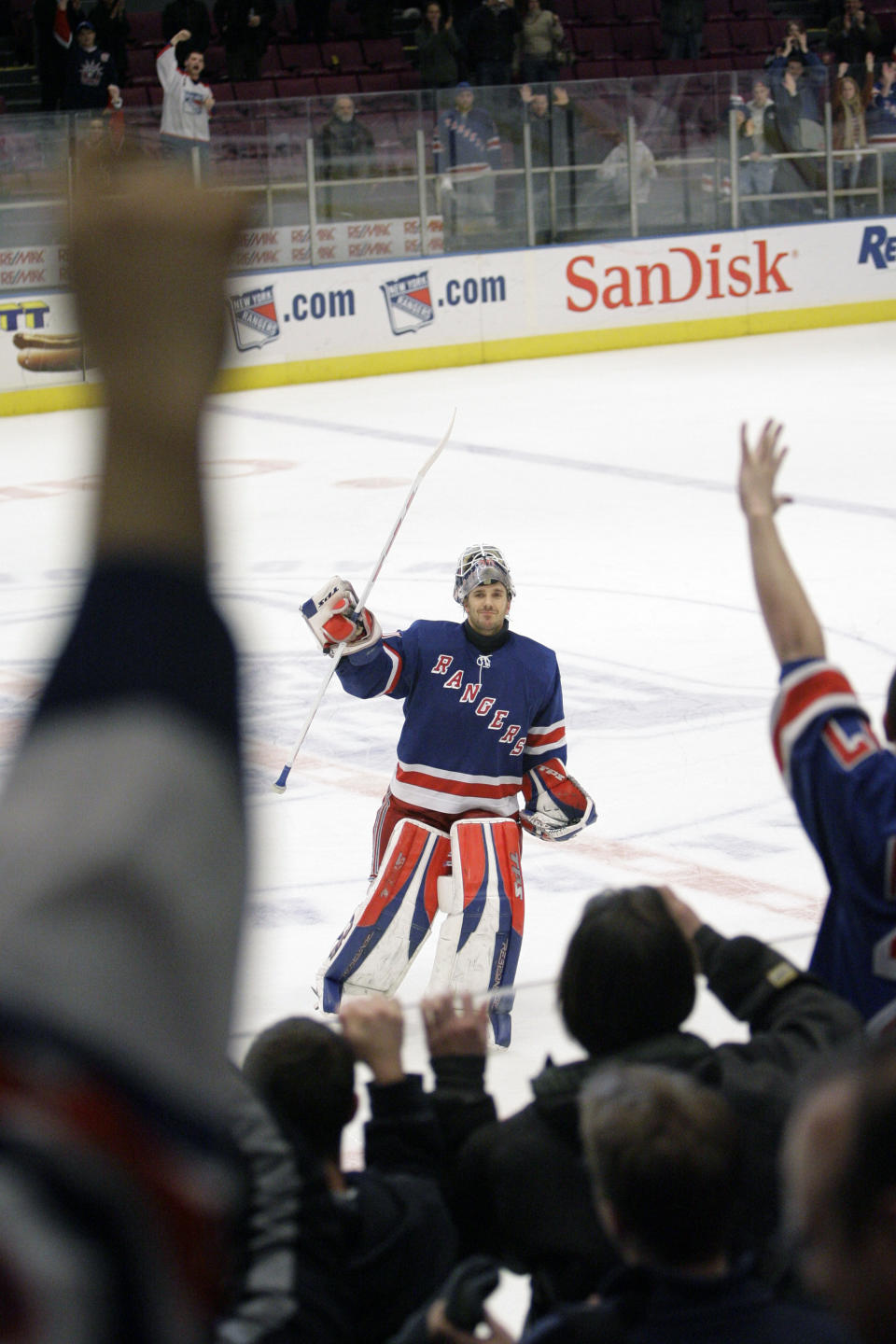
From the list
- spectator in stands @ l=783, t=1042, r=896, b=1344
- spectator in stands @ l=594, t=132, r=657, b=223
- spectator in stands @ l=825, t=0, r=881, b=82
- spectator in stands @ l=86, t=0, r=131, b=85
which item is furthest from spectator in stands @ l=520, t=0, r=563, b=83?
spectator in stands @ l=783, t=1042, r=896, b=1344

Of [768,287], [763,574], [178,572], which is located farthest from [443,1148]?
[768,287]

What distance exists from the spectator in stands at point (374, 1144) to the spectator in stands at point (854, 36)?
20.4 m

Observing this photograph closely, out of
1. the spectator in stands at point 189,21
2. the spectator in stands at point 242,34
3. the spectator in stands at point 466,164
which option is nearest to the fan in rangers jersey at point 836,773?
the spectator in stands at point 466,164

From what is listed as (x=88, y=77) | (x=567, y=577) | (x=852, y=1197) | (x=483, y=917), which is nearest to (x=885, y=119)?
(x=88, y=77)

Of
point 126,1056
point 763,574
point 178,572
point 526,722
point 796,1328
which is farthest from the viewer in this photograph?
point 526,722

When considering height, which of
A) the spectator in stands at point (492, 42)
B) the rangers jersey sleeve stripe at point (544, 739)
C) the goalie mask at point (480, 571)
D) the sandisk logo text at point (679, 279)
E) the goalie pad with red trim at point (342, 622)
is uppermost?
→ the spectator in stands at point (492, 42)

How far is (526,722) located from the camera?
5086 mm

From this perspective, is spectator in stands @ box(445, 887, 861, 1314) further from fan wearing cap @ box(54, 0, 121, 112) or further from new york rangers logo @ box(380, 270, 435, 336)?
fan wearing cap @ box(54, 0, 121, 112)

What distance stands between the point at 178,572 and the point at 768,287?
19.6 meters

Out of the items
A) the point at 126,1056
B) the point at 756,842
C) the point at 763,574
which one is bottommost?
the point at 756,842

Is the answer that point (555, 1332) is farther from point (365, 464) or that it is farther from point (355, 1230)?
point (365, 464)

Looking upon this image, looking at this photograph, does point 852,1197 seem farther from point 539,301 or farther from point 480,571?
point 539,301

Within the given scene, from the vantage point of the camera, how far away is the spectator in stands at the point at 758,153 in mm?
19266

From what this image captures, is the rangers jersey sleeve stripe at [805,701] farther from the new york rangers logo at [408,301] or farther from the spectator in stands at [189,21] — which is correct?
the spectator in stands at [189,21]
